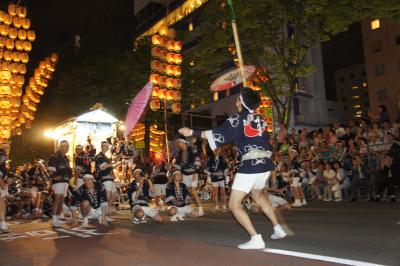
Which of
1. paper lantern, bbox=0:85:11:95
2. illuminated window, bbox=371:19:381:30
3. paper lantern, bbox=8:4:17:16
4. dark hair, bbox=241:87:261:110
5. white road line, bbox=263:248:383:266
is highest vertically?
illuminated window, bbox=371:19:381:30

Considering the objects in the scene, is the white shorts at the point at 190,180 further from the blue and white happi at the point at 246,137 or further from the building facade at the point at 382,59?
the building facade at the point at 382,59

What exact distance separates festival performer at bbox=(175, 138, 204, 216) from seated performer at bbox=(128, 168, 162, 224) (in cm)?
111

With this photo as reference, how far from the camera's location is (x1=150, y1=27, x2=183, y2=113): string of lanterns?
22938 millimetres

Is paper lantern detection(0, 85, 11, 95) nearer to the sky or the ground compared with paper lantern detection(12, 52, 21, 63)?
nearer to the ground

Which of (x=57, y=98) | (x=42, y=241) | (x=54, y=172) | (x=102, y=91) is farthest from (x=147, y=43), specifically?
(x=42, y=241)

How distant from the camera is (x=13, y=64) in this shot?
26312 mm

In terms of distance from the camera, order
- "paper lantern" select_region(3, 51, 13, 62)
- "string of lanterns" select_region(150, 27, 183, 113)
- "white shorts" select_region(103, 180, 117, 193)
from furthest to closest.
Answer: "paper lantern" select_region(3, 51, 13, 62)
"string of lanterns" select_region(150, 27, 183, 113)
"white shorts" select_region(103, 180, 117, 193)

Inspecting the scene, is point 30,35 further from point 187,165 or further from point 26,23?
point 187,165

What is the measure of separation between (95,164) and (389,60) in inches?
1635

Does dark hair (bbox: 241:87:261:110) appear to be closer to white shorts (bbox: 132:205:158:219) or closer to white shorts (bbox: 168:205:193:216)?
white shorts (bbox: 132:205:158:219)

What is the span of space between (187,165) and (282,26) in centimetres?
958

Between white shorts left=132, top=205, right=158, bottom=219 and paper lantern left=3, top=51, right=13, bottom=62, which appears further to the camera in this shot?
paper lantern left=3, top=51, right=13, bottom=62

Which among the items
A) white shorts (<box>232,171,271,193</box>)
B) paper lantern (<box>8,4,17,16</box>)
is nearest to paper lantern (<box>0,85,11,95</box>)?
paper lantern (<box>8,4,17,16</box>)

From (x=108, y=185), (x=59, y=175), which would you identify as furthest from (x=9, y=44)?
(x=108, y=185)
